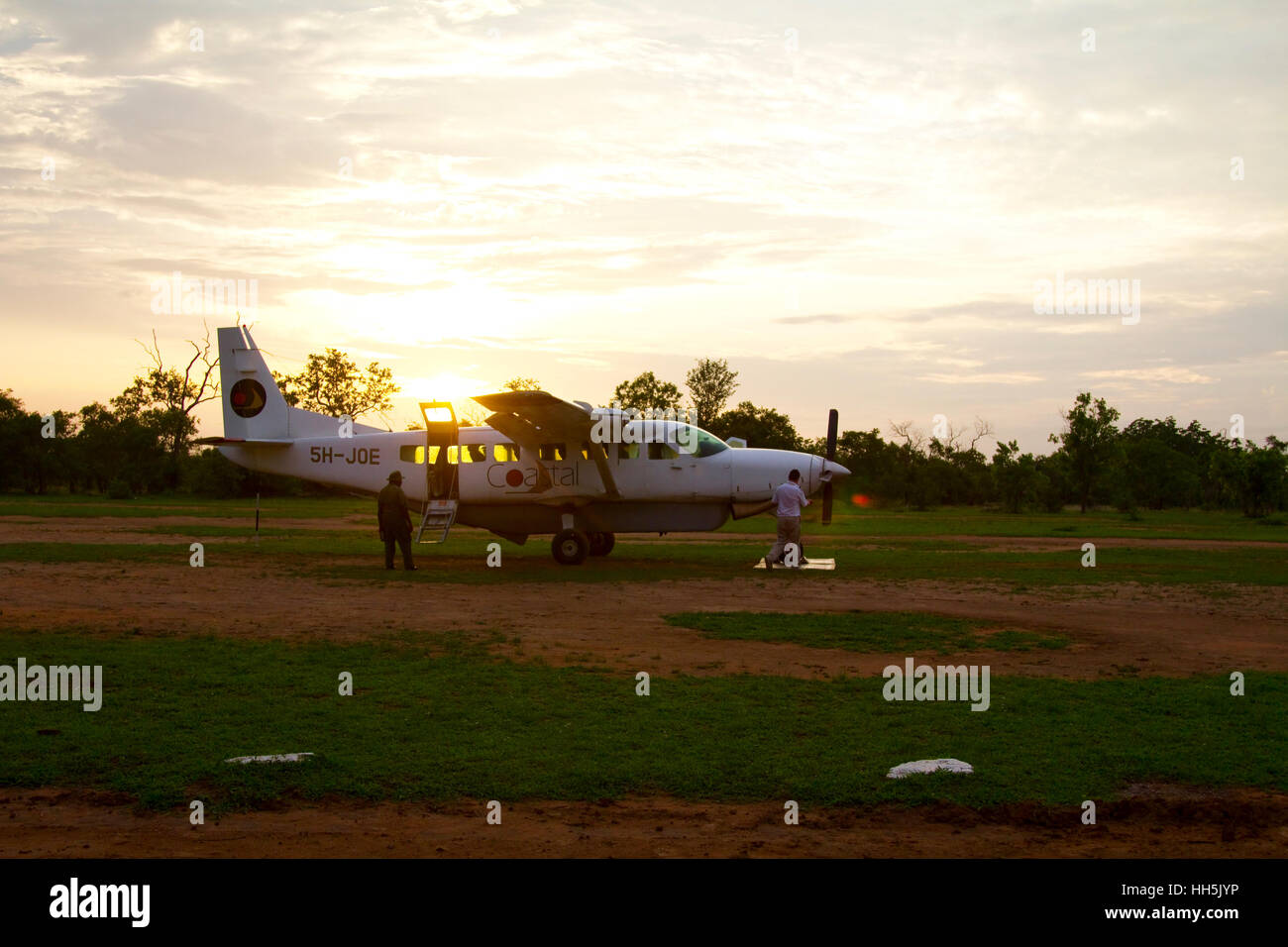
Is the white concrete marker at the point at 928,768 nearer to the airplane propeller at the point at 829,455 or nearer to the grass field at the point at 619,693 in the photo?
the grass field at the point at 619,693

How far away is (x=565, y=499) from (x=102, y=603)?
981 centimetres

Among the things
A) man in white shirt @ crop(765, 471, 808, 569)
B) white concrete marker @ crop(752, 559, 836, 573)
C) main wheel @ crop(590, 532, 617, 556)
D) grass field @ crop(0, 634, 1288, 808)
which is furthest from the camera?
main wheel @ crop(590, 532, 617, 556)

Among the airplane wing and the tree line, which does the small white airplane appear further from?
the tree line

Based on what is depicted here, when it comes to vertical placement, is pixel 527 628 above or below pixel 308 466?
below

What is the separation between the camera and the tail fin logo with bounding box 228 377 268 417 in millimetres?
23844

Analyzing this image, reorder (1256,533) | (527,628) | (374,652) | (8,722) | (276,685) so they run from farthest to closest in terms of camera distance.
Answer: (1256,533) < (527,628) < (374,652) < (276,685) < (8,722)

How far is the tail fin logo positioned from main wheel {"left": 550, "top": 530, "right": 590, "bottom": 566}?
→ 331 inches

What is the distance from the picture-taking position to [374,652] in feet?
34.2

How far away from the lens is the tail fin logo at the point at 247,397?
23.8 meters

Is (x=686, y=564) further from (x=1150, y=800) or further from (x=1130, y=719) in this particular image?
(x=1150, y=800)

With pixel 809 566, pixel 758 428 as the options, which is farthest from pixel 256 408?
pixel 758 428

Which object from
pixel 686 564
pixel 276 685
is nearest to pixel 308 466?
pixel 686 564

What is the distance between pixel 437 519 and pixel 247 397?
6.10m

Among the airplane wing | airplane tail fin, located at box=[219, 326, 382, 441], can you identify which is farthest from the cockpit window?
airplane tail fin, located at box=[219, 326, 382, 441]
